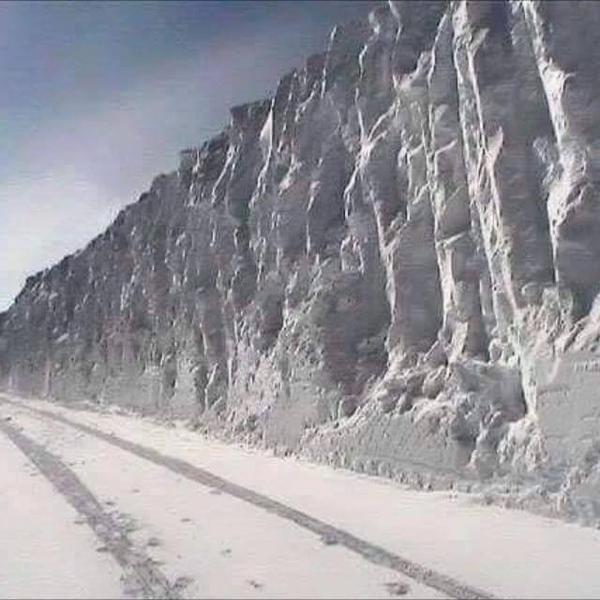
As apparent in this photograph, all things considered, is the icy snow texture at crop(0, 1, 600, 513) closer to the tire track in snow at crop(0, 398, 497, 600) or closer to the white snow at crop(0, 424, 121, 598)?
the tire track in snow at crop(0, 398, 497, 600)

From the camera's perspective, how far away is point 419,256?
20.9m

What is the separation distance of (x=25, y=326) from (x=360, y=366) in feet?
235

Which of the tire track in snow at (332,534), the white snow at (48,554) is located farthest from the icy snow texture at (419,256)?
the white snow at (48,554)

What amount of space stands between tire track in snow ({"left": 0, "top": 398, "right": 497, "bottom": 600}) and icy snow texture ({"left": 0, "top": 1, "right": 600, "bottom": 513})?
333 centimetres

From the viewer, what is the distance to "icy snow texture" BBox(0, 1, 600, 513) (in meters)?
14.9

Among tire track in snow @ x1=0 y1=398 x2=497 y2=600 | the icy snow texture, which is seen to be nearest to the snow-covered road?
tire track in snow @ x1=0 y1=398 x2=497 y2=600

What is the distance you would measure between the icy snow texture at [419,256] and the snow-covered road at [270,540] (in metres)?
1.68

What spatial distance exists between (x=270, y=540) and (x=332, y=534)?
931mm

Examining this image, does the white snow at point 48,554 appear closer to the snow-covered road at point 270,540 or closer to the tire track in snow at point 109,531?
the snow-covered road at point 270,540

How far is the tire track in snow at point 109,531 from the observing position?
10445 mm

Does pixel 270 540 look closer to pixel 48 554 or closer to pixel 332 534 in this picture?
pixel 332 534

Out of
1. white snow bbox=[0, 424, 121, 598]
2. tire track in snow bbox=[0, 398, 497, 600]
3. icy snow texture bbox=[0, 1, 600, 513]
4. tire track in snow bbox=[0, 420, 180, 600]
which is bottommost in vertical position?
A: white snow bbox=[0, 424, 121, 598]

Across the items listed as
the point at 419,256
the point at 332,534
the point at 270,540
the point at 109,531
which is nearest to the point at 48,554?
the point at 109,531

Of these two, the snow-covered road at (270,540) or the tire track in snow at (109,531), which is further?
the tire track in snow at (109,531)
